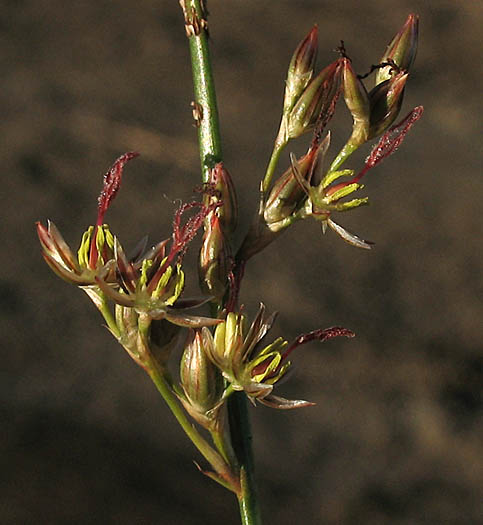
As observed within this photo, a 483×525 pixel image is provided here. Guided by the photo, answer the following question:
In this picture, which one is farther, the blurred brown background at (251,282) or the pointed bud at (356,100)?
the blurred brown background at (251,282)

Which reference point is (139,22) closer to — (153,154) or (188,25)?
(153,154)

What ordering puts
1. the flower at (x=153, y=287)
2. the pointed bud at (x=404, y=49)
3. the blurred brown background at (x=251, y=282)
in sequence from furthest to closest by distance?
the blurred brown background at (x=251, y=282)
the pointed bud at (x=404, y=49)
the flower at (x=153, y=287)

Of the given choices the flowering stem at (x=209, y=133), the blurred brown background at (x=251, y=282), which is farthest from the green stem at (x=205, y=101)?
the blurred brown background at (x=251, y=282)

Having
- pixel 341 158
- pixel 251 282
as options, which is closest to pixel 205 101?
pixel 341 158

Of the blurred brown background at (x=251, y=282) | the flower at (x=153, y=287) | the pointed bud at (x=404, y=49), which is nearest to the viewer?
the flower at (x=153, y=287)

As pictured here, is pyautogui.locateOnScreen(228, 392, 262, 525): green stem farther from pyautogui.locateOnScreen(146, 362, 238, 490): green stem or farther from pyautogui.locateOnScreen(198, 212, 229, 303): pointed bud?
pyautogui.locateOnScreen(198, 212, 229, 303): pointed bud

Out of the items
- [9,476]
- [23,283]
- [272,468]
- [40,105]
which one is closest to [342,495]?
[272,468]

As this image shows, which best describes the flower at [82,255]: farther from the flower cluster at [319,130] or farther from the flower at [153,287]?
the flower cluster at [319,130]

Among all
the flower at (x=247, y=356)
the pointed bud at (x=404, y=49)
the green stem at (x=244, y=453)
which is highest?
the pointed bud at (x=404, y=49)
